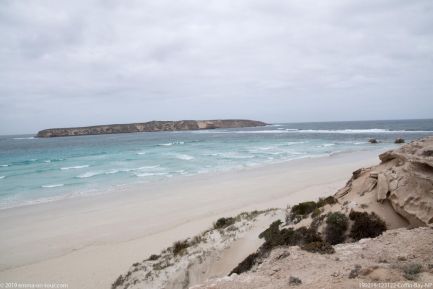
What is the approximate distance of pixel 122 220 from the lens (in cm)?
1569

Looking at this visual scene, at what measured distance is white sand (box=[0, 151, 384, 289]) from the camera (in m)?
10.9

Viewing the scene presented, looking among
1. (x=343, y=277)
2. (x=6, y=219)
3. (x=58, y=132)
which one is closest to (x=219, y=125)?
(x=58, y=132)

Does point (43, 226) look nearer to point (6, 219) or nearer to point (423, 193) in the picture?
point (6, 219)

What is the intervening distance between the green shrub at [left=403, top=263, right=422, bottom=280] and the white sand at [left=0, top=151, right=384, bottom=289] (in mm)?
7895

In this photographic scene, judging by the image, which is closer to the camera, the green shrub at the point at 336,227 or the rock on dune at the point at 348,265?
the rock on dune at the point at 348,265

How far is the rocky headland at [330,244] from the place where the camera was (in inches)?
206

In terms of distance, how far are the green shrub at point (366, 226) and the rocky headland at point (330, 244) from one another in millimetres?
21

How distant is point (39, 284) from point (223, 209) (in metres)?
8.70

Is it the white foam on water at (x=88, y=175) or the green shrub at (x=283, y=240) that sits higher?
the green shrub at (x=283, y=240)

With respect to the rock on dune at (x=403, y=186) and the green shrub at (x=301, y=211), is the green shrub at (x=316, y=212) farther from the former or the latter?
the rock on dune at (x=403, y=186)

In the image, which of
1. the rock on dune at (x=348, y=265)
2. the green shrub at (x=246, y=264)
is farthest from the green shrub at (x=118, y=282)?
the rock on dune at (x=348, y=265)

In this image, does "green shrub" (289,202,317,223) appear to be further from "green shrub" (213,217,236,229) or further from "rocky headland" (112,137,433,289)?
"green shrub" (213,217,236,229)

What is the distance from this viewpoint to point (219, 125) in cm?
18612

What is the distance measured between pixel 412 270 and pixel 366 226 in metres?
2.89
